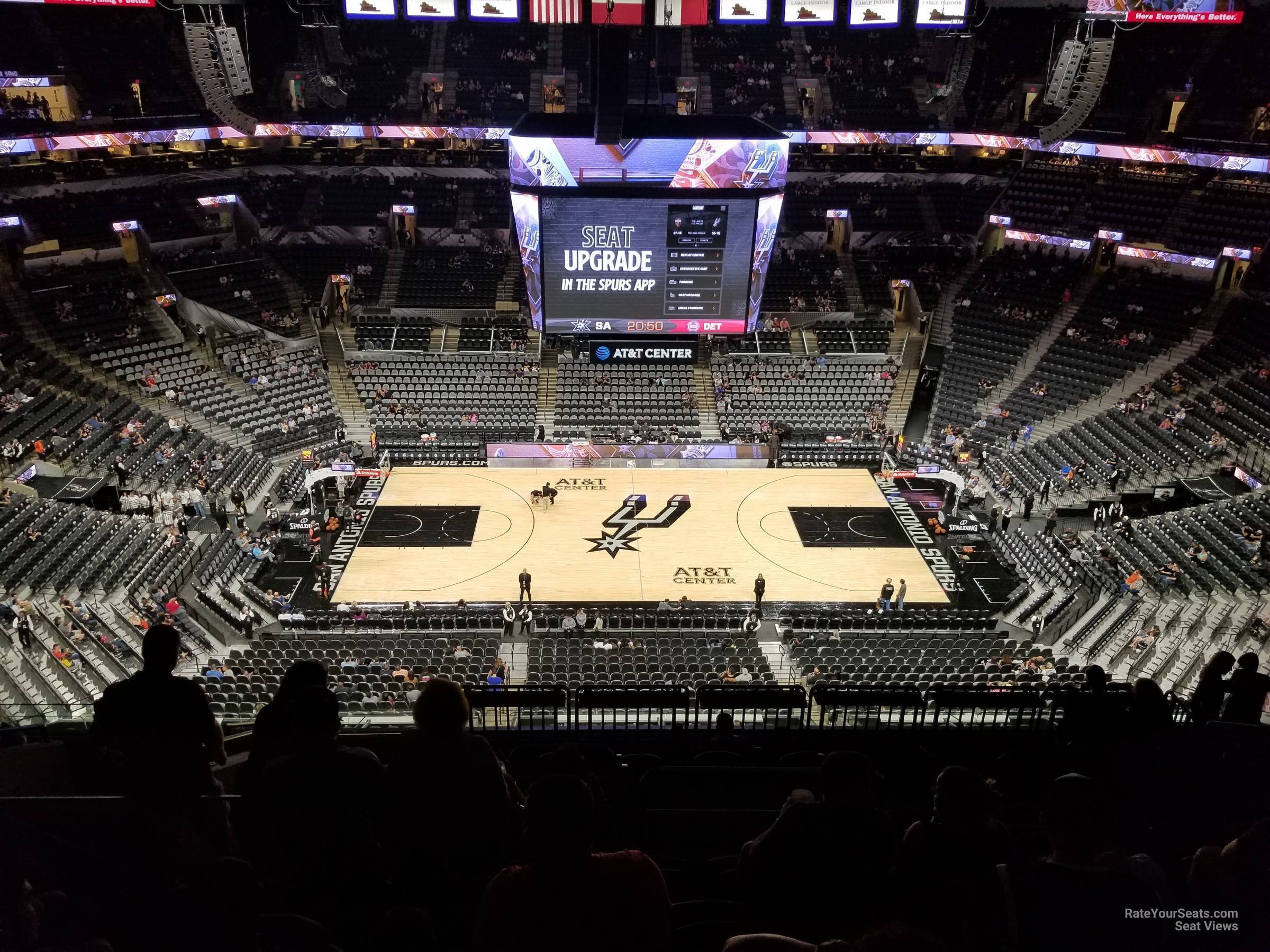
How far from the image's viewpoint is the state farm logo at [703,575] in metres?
27.3

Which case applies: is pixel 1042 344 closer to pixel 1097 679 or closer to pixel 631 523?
pixel 631 523

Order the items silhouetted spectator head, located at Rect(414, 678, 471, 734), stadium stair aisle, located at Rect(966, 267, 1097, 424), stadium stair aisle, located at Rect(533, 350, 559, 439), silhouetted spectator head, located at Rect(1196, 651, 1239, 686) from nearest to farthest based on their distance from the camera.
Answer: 1. silhouetted spectator head, located at Rect(414, 678, 471, 734)
2. silhouetted spectator head, located at Rect(1196, 651, 1239, 686)
3. stadium stair aisle, located at Rect(533, 350, 559, 439)
4. stadium stair aisle, located at Rect(966, 267, 1097, 424)

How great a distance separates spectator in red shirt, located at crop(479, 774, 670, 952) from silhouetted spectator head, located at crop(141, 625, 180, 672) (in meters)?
3.28

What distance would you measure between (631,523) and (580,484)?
12.1 feet

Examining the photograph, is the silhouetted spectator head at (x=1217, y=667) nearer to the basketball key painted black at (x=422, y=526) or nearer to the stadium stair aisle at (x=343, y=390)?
the basketball key painted black at (x=422, y=526)

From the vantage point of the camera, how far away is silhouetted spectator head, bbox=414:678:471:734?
477cm

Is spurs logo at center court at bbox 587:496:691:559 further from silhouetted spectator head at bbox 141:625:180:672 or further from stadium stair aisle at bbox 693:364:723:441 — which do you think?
silhouetted spectator head at bbox 141:625:180:672

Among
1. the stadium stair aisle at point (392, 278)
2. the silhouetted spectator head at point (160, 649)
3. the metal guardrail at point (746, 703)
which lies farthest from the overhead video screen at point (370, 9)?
the silhouetted spectator head at point (160, 649)

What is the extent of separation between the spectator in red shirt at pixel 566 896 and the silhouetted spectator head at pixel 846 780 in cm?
112

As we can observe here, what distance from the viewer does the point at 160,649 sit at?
5.86m

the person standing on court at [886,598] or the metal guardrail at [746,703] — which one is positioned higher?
the metal guardrail at [746,703]

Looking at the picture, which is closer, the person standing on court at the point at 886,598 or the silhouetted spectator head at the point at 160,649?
the silhouetted spectator head at the point at 160,649

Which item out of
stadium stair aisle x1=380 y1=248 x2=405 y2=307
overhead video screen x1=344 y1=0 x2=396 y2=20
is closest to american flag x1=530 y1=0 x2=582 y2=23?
overhead video screen x1=344 y1=0 x2=396 y2=20

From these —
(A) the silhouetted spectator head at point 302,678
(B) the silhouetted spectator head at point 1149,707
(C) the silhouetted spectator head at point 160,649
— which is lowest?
(B) the silhouetted spectator head at point 1149,707
